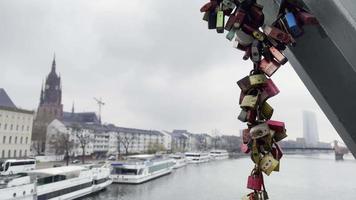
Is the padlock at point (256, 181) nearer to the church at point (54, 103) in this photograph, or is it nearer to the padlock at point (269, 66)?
the padlock at point (269, 66)

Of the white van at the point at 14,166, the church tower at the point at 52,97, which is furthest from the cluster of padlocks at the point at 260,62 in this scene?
the church tower at the point at 52,97

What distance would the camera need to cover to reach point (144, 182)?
35188mm

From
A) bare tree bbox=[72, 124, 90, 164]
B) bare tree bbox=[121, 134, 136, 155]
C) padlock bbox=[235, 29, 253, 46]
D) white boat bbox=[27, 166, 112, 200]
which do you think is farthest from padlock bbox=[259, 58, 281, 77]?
bare tree bbox=[121, 134, 136, 155]

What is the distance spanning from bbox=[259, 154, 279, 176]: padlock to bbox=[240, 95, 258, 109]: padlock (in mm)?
196

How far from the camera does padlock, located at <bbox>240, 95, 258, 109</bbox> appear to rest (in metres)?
1.17

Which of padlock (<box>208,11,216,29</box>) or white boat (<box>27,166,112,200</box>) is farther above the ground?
padlock (<box>208,11,216,29</box>)

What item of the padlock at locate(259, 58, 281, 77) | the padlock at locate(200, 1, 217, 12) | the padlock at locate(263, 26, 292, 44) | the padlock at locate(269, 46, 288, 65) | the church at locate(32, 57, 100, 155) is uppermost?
the church at locate(32, 57, 100, 155)

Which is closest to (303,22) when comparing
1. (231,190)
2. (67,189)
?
(67,189)

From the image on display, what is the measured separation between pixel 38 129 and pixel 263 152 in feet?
247

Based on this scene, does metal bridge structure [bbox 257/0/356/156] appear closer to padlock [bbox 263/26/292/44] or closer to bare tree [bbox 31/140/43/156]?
padlock [bbox 263/26/292/44]

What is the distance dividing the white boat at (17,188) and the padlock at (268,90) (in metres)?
19.9

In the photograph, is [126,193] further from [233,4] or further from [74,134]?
[74,134]

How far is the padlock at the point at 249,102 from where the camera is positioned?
46.0 inches

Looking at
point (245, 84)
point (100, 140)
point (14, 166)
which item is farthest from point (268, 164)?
point (100, 140)
